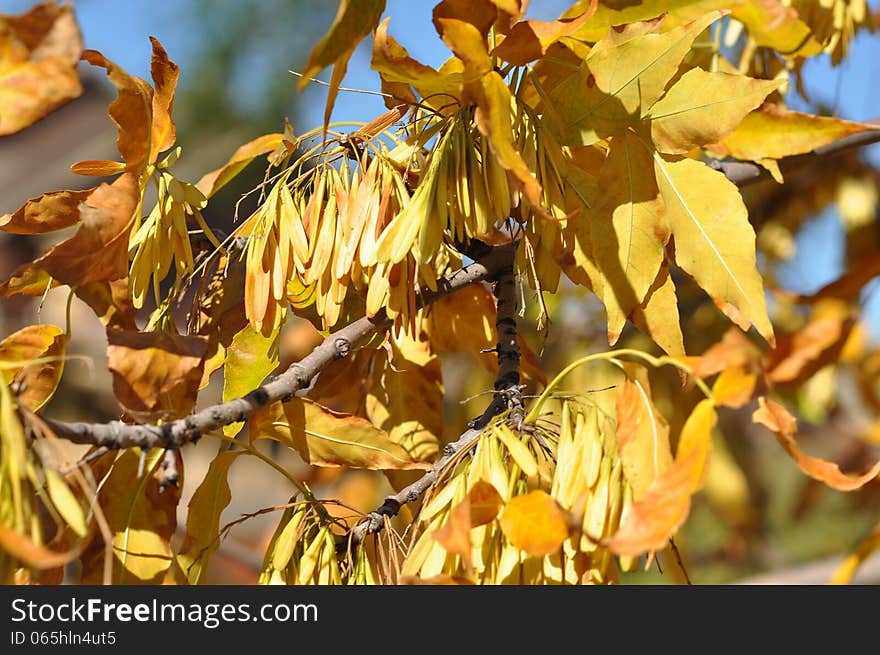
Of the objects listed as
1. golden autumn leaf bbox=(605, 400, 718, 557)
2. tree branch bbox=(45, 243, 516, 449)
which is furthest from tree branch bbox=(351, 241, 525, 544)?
golden autumn leaf bbox=(605, 400, 718, 557)

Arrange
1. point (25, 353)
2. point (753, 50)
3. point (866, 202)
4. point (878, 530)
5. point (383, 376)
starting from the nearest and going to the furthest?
point (878, 530) < point (25, 353) < point (383, 376) < point (753, 50) < point (866, 202)

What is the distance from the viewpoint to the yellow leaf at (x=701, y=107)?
0.38 meters

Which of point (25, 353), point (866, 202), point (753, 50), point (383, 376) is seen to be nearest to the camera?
point (25, 353)

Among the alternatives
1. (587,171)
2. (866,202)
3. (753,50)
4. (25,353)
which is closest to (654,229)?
(587,171)

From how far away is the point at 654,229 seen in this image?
0.41 metres

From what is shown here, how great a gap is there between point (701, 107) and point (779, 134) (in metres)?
0.12

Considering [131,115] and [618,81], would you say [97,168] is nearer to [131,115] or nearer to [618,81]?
[131,115]

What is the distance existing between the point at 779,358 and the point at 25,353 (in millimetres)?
348

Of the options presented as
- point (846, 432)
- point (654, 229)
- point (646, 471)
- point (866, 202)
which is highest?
point (866, 202)

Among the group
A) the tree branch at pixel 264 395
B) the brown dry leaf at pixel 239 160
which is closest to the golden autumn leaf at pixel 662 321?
the tree branch at pixel 264 395

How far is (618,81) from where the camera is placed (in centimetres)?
39

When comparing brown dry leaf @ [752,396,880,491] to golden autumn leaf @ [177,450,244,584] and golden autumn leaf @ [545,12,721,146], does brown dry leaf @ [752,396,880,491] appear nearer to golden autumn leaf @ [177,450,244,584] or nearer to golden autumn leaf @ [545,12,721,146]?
golden autumn leaf @ [545,12,721,146]

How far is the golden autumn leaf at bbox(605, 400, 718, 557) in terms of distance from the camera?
30 centimetres
